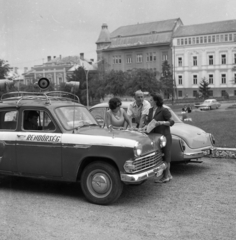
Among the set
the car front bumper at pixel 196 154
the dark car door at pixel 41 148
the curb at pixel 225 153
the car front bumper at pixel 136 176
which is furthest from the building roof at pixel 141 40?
the car front bumper at pixel 136 176

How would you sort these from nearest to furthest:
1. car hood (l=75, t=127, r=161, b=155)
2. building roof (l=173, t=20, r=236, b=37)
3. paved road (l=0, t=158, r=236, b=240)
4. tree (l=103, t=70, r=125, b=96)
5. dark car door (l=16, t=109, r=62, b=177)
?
paved road (l=0, t=158, r=236, b=240)
car hood (l=75, t=127, r=161, b=155)
dark car door (l=16, t=109, r=62, b=177)
tree (l=103, t=70, r=125, b=96)
building roof (l=173, t=20, r=236, b=37)

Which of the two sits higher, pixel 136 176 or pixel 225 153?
pixel 136 176

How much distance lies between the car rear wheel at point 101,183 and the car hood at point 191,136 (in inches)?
112

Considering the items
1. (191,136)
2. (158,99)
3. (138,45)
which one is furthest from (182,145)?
(138,45)

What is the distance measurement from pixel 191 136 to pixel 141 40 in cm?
7131

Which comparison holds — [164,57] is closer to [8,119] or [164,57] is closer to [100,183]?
[8,119]

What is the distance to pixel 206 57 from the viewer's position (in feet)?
237

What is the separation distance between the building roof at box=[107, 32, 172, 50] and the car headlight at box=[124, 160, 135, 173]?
234 feet

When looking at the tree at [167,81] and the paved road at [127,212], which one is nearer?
the paved road at [127,212]

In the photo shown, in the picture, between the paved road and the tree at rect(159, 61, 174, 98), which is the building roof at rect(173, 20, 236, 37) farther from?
the paved road

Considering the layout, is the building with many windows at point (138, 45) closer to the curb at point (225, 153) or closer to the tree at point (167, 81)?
the tree at point (167, 81)

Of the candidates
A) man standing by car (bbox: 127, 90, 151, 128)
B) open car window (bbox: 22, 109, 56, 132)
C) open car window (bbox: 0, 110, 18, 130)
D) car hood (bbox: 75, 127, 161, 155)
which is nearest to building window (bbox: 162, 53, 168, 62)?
man standing by car (bbox: 127, 90, 151, 128)

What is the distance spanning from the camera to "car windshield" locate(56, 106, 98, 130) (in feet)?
21.1

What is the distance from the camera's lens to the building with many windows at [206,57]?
6944 cm
